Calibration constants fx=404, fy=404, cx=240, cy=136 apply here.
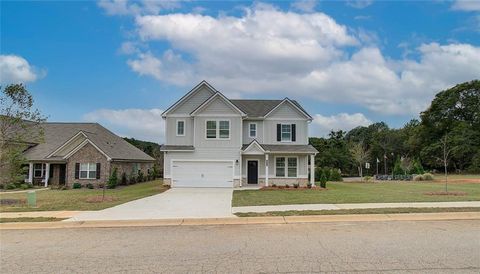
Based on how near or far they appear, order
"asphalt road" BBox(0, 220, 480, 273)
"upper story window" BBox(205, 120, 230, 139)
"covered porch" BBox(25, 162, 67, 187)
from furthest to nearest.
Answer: "covered porch" BBox(25, 162, 67, 187)
"upper story window" BBox(205, 120, 230, 139)
"asphalt road" BBox(0, 220, 480, 273)

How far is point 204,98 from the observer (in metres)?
31.5

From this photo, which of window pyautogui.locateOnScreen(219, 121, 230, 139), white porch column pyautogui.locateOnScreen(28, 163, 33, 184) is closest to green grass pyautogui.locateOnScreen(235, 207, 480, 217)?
window pyautogui.locateOnScreen(219, 121, 230, 139)

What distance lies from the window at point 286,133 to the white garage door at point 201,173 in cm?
494

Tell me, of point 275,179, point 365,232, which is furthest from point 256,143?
point 365,232

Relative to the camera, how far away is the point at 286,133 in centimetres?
3194

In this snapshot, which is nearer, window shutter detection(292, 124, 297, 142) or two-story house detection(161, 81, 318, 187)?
two-story house detection(161, 81, 318, 187)

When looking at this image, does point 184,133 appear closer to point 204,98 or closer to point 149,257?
point 204,98

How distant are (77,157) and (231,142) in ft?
42.2

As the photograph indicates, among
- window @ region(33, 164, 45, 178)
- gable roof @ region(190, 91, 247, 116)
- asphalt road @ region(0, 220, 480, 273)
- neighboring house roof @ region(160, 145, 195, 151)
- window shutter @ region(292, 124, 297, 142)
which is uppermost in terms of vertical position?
gable roof @ region(190, 91, 247, 116)

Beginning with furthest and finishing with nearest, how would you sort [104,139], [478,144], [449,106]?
[449,106] < [478,144] < [104,139]

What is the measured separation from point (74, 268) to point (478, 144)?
69.5 m

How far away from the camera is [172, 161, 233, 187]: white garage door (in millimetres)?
30094

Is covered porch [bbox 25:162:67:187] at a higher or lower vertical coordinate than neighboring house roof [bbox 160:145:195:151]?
lower

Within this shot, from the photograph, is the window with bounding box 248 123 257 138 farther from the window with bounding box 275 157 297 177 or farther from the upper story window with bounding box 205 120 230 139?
the window with bounding box 275 157 297 177
